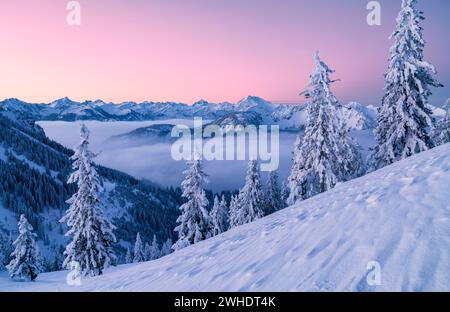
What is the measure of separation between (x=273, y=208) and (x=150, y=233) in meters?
130

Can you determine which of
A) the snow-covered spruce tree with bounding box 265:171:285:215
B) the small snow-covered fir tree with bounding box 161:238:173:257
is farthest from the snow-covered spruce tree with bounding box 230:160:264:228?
the small snow-covered fir tree with bounding box 161:238:173:257

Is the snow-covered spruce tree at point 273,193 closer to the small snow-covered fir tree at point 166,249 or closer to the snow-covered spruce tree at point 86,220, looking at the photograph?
the snow-covered spruce tree at point 86,220

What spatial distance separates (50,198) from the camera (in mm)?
145375

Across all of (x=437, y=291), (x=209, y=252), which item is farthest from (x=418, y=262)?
(x=209, y=252)

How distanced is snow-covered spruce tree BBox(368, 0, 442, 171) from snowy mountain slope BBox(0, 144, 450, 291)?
45.1 feet

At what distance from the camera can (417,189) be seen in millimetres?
6754

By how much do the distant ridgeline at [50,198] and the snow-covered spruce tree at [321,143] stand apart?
10082 cm

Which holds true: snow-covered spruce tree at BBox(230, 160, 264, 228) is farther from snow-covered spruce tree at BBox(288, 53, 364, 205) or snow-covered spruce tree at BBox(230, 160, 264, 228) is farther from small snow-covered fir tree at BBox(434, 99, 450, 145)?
small snow-covered fir tree at BBox(434, 99, 450, 145)

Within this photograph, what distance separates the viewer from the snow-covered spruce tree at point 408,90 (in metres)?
20.4

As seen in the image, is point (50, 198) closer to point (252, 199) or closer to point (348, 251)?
point (252, 199)

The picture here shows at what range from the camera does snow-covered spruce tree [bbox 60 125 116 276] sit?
24.3 meters

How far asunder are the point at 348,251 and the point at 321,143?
61.9ft

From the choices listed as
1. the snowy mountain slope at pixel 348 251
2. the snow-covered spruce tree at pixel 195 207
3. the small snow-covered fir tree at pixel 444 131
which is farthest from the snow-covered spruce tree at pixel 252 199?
the snowy mountain slope at pixel 348 251

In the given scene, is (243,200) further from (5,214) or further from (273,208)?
(5,214)
